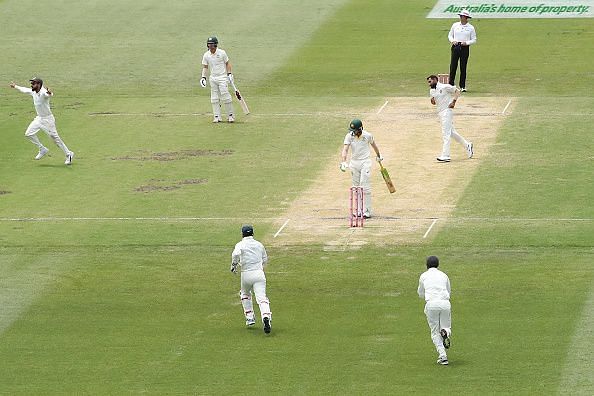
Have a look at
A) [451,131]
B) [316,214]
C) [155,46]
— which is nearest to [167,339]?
[316,214]

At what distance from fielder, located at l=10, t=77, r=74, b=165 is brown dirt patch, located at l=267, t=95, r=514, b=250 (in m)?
6.56

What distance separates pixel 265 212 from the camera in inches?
1340

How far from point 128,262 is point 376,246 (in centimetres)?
A: 486

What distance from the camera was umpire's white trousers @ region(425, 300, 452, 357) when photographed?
23.4m

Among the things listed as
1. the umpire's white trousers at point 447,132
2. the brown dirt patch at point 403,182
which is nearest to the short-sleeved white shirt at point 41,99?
the brown dirt patch at point 403,182

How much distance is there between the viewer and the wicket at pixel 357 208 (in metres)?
32.3

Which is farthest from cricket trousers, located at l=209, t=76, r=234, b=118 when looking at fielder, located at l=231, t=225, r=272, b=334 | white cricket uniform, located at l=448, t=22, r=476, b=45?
fielder, located at l=231, t=225, r=272, b=334

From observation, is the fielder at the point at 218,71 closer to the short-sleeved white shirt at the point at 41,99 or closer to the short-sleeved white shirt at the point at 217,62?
the short-sleeved white shirt at the point at 217,62

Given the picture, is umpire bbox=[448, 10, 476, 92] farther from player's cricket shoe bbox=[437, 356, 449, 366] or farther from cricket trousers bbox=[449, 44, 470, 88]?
player's cricket shoe bbox=[437, 356, 449, 366]

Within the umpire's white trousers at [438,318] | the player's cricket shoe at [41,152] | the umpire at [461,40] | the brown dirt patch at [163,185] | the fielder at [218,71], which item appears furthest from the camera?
the umpire at [461,40]

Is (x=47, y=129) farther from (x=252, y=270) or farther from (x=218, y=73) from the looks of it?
(x=252, y=270)

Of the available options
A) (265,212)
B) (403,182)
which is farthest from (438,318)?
(403,182)

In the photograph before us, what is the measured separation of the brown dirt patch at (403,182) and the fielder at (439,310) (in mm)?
7403

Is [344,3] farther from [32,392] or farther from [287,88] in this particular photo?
[32,392]
